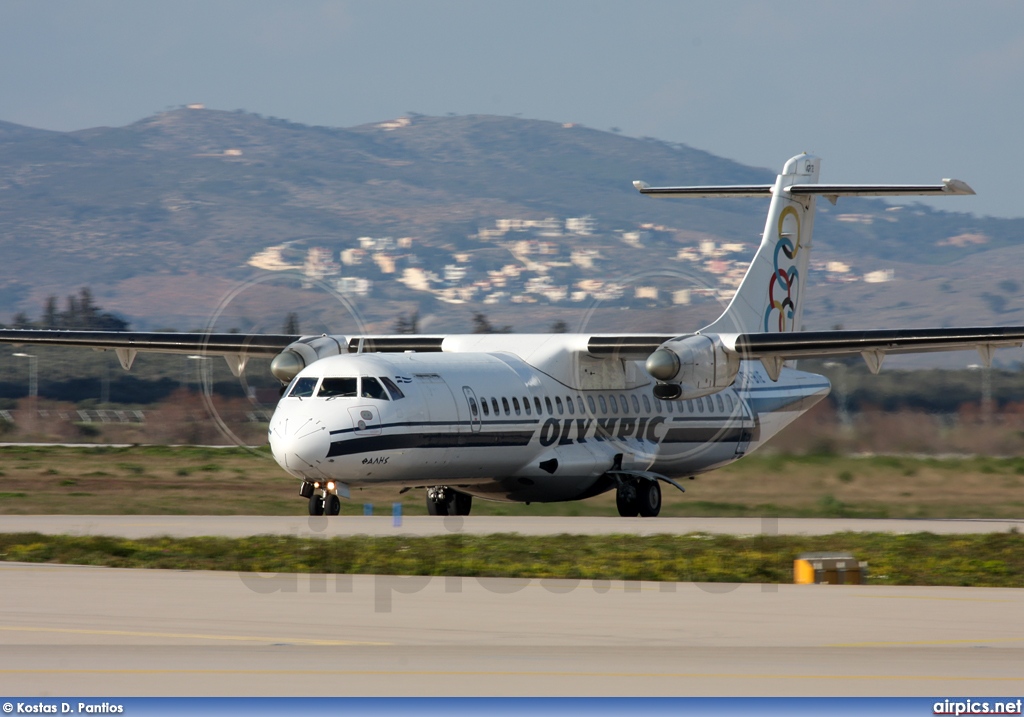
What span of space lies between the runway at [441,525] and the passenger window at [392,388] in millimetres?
1811

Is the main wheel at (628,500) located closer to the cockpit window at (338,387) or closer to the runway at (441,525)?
the runway at (441,525)

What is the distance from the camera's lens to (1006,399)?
36.5 metres

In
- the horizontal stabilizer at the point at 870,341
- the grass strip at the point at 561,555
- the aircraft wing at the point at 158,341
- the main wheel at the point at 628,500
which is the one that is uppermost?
the aircraft wing at the point at 158,341

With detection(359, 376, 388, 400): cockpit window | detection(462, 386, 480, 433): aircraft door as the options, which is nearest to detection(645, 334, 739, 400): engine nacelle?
detection(462, 386, 480, 433): aircraft door

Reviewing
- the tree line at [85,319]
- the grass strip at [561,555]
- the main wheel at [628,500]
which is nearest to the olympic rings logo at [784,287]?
the main wheel at [628,500]

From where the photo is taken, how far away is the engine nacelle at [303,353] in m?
25.2

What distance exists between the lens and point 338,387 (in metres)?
21.7

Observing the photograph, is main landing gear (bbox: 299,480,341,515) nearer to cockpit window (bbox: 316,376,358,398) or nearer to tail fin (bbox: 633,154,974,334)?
cockpit window (bbox: 316,376,358,398)

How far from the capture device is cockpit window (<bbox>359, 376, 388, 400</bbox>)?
71.4ft

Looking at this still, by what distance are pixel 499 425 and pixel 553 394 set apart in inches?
68.8

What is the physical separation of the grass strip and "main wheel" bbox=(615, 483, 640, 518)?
667 cm

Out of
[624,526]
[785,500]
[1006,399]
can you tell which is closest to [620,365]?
[785,500]

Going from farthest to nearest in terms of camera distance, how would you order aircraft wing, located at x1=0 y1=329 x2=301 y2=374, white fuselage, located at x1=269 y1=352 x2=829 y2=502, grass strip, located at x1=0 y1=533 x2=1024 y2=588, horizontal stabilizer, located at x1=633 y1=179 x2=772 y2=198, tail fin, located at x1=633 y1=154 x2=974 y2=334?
horizontal stabilizer, located at x1=633 y1=179 x2=772 y2=198 < tail fin, located at x1=633 y1=154 x2=974 y2=334 < aircraft wing, located at x1=0 y1=329 x2=301 y2=374 < white fuselage, located at x1=269 y1=352 x2=829 y2=502 < grass strip, located at x1=0 y1=533 x2=1024 y2=588

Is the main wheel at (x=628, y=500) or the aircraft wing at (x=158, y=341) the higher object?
the aircraft wing at (x=158, y=341)
